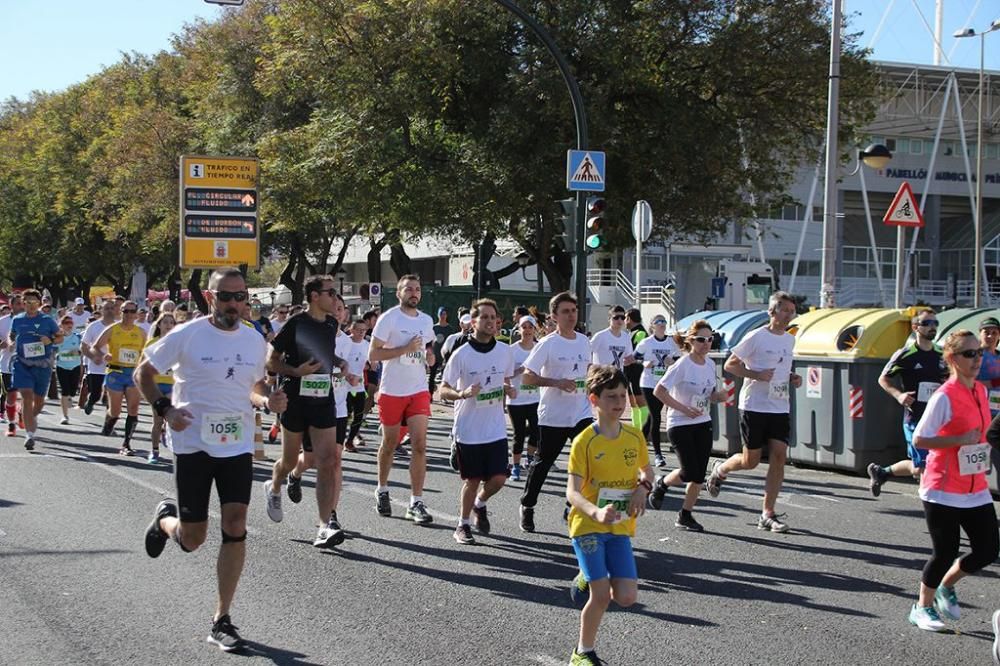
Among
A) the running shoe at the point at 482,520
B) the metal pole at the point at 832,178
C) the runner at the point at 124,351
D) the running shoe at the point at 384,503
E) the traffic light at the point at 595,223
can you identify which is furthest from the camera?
the metal pole at the point at 832,178

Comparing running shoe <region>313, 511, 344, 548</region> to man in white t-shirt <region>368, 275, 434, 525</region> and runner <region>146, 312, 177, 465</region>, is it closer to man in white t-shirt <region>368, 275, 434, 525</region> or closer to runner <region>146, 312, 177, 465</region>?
man in white t-shirt <region>368, 275, 434, 525</region>

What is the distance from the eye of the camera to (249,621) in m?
6.27

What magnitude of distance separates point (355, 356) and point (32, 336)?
394cm

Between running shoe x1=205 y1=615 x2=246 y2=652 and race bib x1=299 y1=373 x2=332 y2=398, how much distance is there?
8.17ft

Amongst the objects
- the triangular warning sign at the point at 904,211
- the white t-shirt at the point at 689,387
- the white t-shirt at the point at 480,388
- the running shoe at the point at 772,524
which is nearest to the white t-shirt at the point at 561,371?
the white t-shirt at the point at 480,388

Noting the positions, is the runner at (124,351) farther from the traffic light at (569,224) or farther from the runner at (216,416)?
the runner at (216,416)

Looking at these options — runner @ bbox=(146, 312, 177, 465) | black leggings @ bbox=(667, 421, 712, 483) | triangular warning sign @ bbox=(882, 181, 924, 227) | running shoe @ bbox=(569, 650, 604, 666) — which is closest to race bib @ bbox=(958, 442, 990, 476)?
running shoe @ bbox=(569, 650, 604, 666)

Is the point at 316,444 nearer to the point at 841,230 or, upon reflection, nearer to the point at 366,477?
the point at 366,477

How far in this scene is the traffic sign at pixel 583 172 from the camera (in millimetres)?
15820

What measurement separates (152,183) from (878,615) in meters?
39.8

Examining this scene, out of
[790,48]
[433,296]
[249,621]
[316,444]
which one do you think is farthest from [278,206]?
[249,621]

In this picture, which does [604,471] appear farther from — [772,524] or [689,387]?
[772,524]

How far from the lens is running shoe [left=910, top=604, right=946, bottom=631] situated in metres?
6.21

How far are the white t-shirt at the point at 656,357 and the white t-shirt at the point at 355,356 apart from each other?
3257 mm
